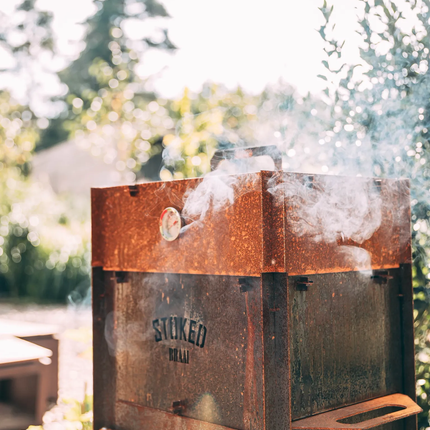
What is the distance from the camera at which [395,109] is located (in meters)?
2.65

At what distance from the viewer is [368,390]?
206cm

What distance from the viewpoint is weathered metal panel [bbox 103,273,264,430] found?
1760mm

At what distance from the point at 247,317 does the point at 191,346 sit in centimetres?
31

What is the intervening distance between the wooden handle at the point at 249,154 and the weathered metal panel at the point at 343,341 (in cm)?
48

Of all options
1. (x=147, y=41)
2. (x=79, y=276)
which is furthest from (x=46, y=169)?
(x=79, y=276)

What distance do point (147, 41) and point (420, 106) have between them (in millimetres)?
16134

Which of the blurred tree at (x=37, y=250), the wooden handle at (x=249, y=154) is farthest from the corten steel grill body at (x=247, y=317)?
the blurred tree at (x=37, y=250)

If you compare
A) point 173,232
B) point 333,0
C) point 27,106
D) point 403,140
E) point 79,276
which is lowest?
point 79,276

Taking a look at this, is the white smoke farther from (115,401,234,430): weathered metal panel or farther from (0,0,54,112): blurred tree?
(0,0,54,112): blurred tree

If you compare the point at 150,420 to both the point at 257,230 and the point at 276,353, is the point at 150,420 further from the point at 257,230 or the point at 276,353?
the point at 257,230

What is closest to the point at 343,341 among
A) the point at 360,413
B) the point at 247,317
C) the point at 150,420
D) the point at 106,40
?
the point at 360,413

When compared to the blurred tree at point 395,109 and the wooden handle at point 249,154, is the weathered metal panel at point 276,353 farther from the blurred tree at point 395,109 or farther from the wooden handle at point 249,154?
the blurred tree at point 395,109

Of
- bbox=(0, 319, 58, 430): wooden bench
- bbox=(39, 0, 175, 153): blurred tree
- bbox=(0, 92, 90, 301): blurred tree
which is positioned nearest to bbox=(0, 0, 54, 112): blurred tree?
bbox=(39, 0, 175, 153): blurred tree

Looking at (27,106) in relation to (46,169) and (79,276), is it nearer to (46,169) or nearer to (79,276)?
(46,169)
